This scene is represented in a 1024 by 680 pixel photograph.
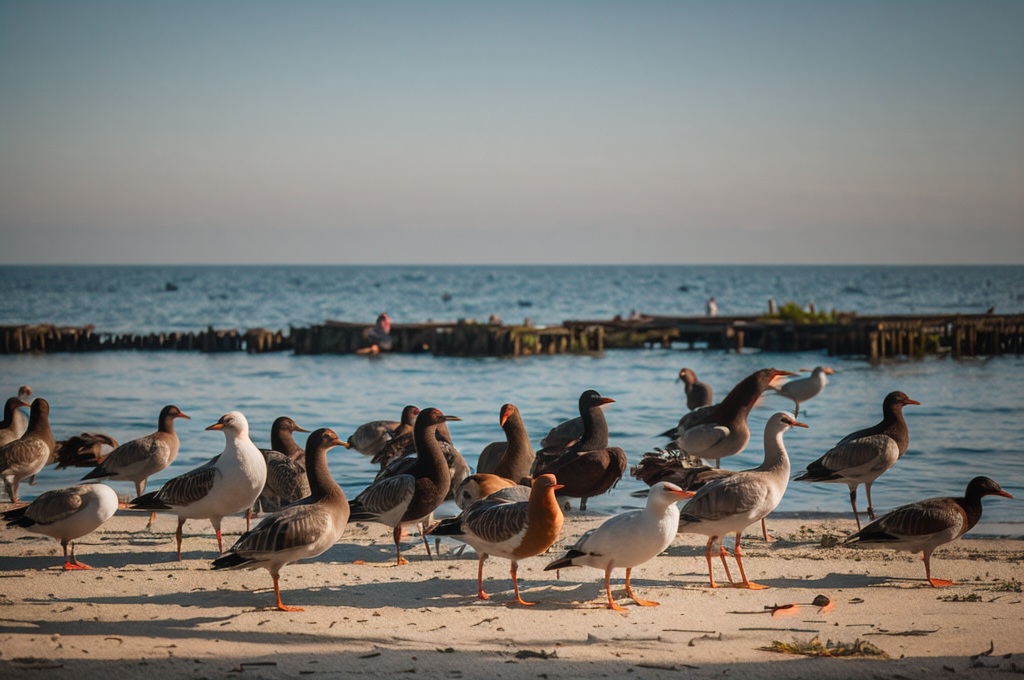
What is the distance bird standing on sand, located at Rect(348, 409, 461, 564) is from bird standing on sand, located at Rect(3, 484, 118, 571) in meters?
2.25

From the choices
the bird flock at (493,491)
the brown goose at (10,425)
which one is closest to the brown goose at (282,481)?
the bird flock at (493,491)

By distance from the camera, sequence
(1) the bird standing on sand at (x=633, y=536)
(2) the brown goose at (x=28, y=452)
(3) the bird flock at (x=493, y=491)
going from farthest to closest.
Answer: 1. (2) the brown goose at (x=28, y=452)
2. (3) the bird flock at (x=493, y=491)
3. (1) the bird standing on sand at (x=633, y=536)

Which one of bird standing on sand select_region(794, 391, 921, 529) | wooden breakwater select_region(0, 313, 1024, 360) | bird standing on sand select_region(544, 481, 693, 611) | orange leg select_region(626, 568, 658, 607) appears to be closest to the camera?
bird standing on sand select_region(544, 481, 693, 611)

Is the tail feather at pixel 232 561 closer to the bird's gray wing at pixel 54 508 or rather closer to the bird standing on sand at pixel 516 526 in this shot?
the bird standing on sand at pixel 516 526

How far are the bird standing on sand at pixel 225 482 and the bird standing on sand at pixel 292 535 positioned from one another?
3.30 ft

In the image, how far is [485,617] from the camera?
21.3 feet

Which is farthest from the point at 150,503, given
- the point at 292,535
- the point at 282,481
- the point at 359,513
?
the point at 292,535

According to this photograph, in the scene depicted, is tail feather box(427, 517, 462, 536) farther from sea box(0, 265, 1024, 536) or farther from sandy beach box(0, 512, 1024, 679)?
sea box(0, 265, 1024, 536)

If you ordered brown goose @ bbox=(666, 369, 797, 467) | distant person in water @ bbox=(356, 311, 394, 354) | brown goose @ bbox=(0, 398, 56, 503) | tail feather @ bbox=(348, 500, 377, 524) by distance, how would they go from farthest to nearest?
1. distant person in water @ bbox=(356, 311, 394, 354)
2. brown goose @ bbox=(666, 369, 797, 467)
3. brown goose @ bbox=(0, 398, 56, 503)
4. tail feather @ bbox=(348, 500, 377, 524)

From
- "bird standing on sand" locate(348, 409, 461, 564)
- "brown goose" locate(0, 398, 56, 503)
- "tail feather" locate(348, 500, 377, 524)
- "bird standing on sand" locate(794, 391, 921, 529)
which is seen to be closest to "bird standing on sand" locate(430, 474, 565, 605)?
"bird standing on sand" locate(348, 409, 461, 564)

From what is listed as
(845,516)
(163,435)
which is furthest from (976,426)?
(163,435)

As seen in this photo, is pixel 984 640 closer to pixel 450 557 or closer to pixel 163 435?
pixel 450 557

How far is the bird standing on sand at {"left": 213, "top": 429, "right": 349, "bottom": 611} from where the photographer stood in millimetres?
6434

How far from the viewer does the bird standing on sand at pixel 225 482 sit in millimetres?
7859
